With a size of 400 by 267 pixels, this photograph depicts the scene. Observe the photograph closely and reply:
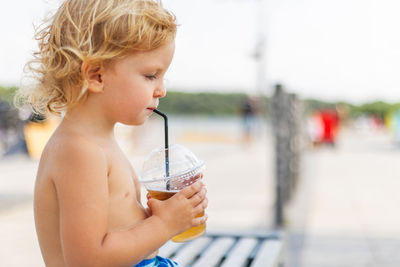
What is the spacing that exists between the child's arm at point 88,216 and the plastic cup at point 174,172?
171 millimetres

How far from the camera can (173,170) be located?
1584 millimetres

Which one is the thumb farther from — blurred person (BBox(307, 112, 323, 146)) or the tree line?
the tree line

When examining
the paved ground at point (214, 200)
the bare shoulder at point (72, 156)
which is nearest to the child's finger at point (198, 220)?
the bare shoulder at point (72, 156)

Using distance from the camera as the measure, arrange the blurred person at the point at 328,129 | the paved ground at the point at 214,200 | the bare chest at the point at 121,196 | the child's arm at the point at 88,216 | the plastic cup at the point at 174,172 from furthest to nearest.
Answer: the blurred person at the point at 328,129, the paved ground at the point at 214,200, the plastic cup at the point at 174,172, the bare chest at the point at 121,196, the child's arm at the point at 88,216

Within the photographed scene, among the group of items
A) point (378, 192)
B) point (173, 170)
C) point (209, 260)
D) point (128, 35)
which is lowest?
point (378, 192)

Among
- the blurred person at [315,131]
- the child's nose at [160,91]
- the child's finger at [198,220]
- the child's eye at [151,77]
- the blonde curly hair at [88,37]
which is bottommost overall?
the blurred person at [315,131]

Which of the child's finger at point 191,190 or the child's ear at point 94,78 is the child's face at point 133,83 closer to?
the child's ear at point 94,78

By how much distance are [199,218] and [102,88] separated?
1.52ft

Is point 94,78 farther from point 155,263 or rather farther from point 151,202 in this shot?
point 155,263

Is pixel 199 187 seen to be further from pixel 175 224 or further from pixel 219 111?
pixel 219 111

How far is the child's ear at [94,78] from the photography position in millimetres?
1333

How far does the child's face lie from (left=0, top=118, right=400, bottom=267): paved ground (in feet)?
8.08

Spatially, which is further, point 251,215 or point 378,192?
point 378,192

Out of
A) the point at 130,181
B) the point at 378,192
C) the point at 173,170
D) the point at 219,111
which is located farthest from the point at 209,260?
the point at 219,111
